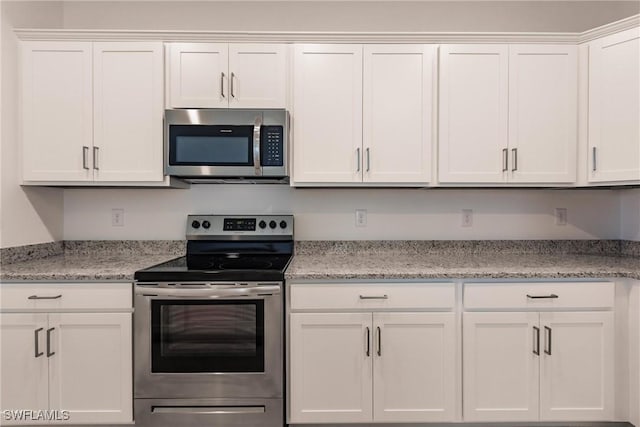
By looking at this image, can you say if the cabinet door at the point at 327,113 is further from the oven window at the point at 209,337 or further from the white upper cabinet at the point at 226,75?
the oven window at the point at 209,337

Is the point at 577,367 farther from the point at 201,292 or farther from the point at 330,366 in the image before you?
the point at 201,292

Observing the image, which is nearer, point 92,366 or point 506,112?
point 92,366

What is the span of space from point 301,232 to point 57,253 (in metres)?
1.60

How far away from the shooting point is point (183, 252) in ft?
8.02

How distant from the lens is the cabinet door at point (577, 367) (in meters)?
1.81

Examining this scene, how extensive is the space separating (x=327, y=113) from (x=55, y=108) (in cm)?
156

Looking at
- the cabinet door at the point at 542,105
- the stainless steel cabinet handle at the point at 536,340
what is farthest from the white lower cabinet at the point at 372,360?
the cabinet door at the point at 542,105

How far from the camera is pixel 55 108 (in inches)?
81.6

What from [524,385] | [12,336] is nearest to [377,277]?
[524,385]

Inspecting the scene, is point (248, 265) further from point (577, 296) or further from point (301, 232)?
Answer: point (577, 296)

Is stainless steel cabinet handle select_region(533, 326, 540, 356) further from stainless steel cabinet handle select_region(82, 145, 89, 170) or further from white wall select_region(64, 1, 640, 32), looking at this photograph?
stainless steel cabinet handle select_region(82, 145, 89, 170)

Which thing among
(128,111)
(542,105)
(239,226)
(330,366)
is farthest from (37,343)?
(542,105)

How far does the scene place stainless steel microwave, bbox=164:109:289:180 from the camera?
6.72 feet

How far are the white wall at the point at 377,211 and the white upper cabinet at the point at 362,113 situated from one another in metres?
0.37
